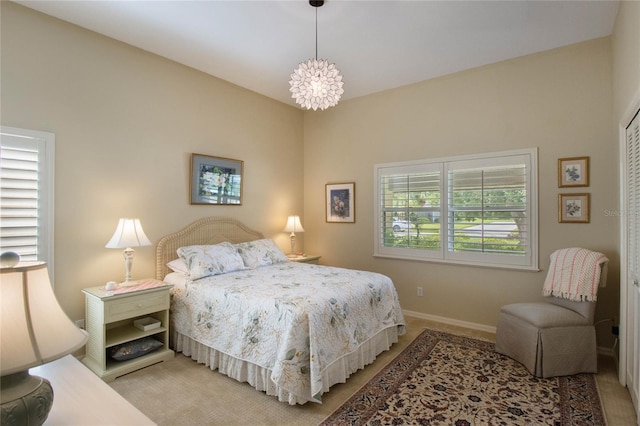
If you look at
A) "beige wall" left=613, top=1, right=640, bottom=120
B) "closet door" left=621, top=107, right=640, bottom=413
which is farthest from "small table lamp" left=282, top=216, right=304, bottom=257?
Result: "beige wall" left=613, top=1, right=640, bottom=120

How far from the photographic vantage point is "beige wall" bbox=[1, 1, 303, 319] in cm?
268

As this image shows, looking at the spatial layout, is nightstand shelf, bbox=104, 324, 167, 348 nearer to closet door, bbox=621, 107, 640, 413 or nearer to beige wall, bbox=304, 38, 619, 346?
beige wall, bbox=304, 38, 619, 346

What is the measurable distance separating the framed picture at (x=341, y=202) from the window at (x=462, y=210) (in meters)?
0.40

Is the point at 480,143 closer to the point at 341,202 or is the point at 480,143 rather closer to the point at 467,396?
the point at 341,202

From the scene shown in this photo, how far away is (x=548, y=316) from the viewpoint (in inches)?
106

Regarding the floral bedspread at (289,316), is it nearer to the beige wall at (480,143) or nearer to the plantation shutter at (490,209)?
the beige wall at (480,143)

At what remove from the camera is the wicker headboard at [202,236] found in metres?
3.46

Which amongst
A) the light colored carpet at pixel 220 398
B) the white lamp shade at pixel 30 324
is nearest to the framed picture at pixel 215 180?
the light colored carpet at pixel 220 398

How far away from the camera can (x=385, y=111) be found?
4.47m

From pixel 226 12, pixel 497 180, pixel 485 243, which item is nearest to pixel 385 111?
pixel 497 180

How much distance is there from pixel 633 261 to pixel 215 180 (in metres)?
3.96

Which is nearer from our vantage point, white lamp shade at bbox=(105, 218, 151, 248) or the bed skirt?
the bed skirt

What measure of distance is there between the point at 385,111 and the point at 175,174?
2.80 metres

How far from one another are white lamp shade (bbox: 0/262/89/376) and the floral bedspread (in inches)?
57.5
